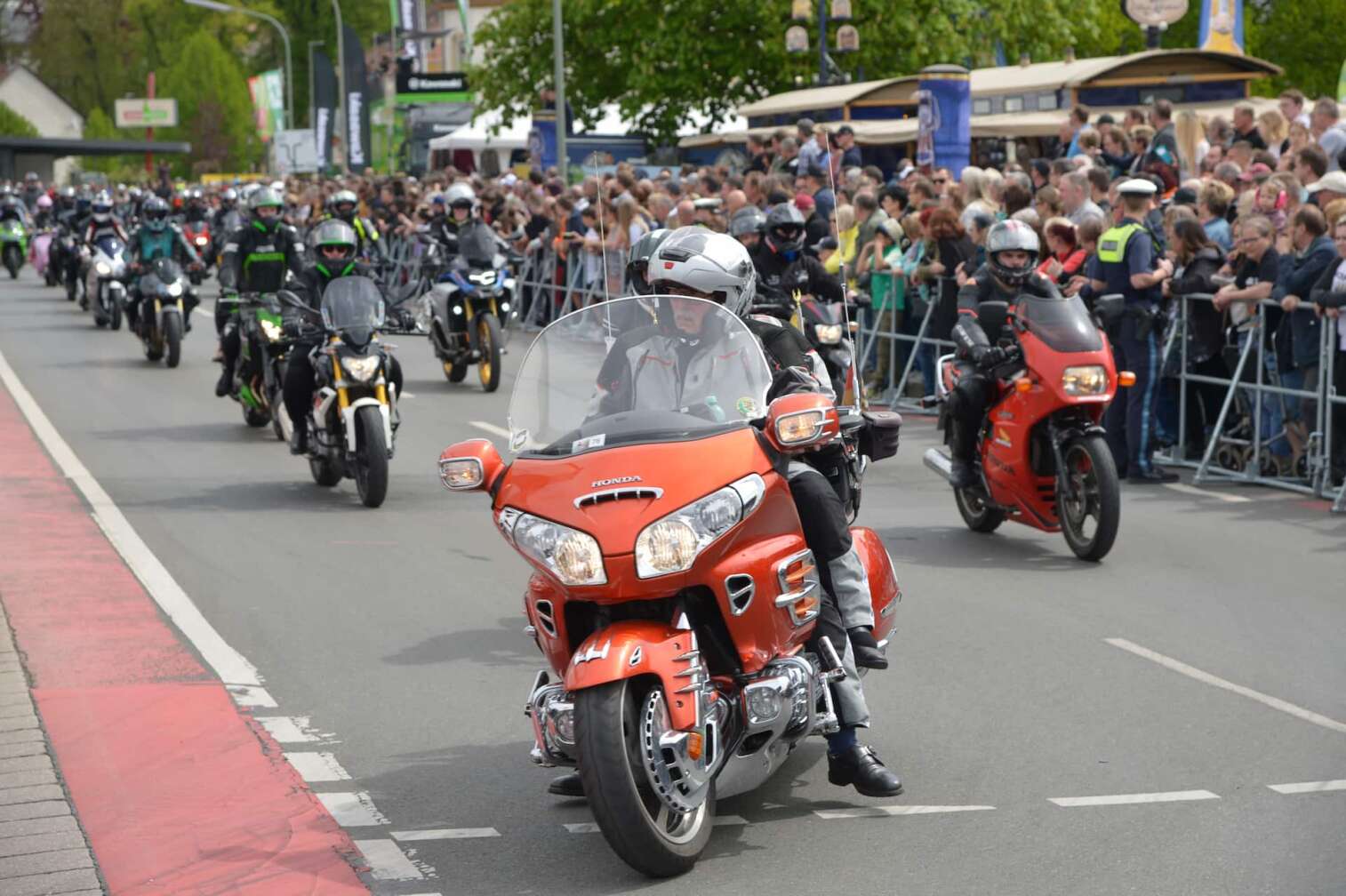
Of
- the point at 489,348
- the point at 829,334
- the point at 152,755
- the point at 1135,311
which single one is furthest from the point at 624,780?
the point at 489,348

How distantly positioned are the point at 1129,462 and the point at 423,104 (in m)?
58.2

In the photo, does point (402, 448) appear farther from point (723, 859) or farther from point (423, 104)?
point (423, 104)

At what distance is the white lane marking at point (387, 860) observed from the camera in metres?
5.89

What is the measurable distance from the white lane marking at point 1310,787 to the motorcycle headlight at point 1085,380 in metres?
4.47

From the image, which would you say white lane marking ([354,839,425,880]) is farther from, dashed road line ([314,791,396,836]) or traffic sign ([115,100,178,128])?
traffic sign ([115,100,178,128])

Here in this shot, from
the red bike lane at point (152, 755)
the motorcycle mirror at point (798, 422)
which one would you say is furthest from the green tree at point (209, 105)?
the motorcycle mirror at point (798, 422)

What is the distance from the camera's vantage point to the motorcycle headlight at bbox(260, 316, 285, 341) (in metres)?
15.1

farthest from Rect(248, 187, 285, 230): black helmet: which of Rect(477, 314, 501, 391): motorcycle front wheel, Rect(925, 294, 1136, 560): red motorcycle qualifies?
Rect(925, 294, 1136, 560): red motorcycle

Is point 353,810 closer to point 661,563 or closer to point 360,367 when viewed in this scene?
point 661,563

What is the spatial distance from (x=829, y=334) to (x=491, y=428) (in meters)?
6.12

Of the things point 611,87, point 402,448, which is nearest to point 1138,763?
point 402,448

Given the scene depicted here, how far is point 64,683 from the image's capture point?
838 cm

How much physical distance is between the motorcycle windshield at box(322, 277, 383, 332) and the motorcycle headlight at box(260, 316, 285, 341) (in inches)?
49.5

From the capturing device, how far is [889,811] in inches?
255
